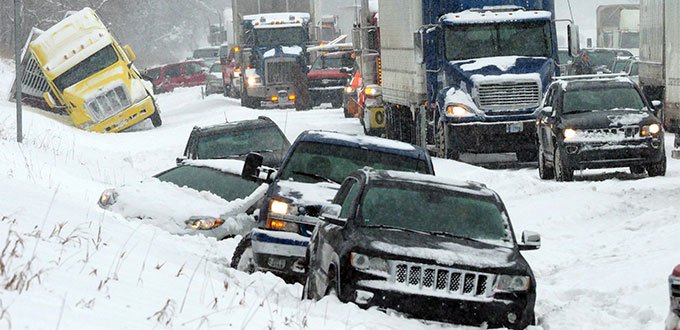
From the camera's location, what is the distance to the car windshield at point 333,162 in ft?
45.0

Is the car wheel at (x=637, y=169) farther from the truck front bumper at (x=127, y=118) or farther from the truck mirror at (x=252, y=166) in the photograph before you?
the truck front bumper at (x=127, y=118)

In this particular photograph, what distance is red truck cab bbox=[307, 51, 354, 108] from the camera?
47.0 metres

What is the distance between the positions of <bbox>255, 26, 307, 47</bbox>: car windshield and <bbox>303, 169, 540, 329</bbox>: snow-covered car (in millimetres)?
35918

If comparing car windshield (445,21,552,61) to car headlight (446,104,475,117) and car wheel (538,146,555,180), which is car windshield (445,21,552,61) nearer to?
car headlight (446,104,475,117)

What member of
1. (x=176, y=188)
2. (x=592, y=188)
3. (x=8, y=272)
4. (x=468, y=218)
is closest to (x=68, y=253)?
(x=8, y=272)

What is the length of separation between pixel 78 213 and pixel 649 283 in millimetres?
4987

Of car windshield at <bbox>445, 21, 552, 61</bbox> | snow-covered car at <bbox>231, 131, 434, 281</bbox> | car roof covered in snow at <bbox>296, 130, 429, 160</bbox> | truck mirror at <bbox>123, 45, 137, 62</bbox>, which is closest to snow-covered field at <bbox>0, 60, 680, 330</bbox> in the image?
snow-covered car at <bbox>231, 131, 434, 281</bbox>

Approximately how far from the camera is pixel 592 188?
65.6 feet

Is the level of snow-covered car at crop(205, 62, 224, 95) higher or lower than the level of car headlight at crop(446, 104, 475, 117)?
lower

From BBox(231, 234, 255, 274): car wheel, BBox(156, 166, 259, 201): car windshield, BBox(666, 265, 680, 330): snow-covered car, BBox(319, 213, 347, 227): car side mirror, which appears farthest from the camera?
BBox(156, 166, 259, 201): car windshield

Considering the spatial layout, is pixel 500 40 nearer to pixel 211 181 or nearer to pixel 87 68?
pixel 211 181

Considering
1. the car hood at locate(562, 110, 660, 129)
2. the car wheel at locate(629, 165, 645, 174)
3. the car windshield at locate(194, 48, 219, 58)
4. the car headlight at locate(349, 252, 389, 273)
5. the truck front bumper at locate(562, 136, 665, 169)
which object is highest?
the car headlight at locate(349, 252, 389, 273)

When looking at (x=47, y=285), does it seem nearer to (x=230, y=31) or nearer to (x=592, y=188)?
(x=592, y=188)

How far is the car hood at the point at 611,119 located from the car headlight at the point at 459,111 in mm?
3902
